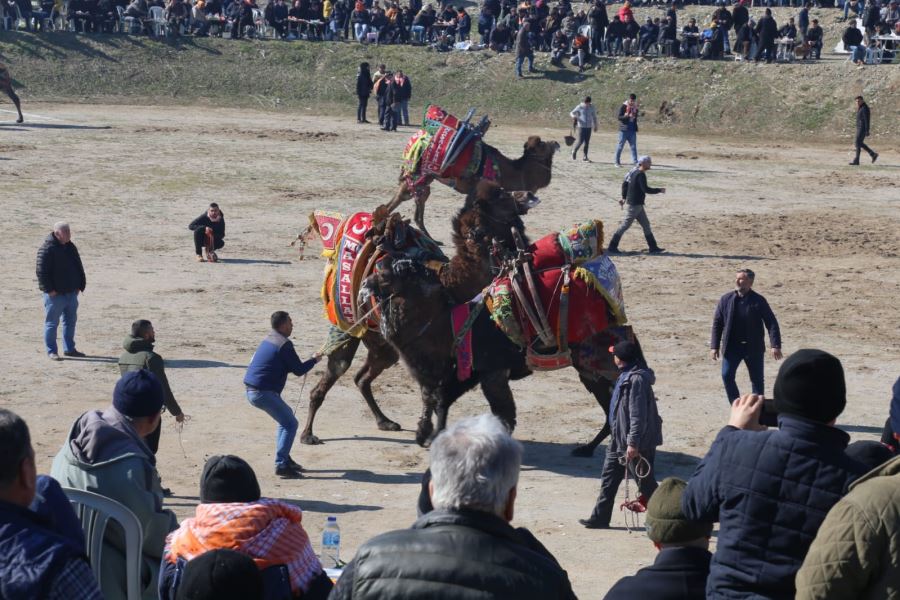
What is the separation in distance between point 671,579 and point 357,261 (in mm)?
7440

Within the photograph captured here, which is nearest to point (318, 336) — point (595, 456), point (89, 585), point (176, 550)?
point (595, 456)

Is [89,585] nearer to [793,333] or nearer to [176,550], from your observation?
[176,550]

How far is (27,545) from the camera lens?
3.95 m

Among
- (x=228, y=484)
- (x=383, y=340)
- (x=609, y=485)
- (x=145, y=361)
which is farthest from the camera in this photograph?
(x=383, y=340)

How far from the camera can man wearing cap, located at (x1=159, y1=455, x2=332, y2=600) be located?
4816 millimetres

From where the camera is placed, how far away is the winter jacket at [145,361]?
10219 millimetres

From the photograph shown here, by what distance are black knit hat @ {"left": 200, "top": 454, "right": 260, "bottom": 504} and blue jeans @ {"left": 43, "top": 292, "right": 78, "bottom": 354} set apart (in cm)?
963

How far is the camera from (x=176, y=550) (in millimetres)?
4957

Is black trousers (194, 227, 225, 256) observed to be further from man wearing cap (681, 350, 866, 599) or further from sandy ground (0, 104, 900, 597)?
man wearing cap (681, 350, 866, 599)

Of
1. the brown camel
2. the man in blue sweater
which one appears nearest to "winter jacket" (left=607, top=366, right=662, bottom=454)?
the man in blue sweater

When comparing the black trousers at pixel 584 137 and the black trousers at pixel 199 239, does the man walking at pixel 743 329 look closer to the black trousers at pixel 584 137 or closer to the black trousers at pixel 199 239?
the black trousers at pixel 199 239

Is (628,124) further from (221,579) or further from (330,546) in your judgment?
(221,579)

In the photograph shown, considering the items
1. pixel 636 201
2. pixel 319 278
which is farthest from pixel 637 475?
pixel 636 201

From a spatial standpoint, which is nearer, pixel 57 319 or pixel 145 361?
A: pixel 145 361
